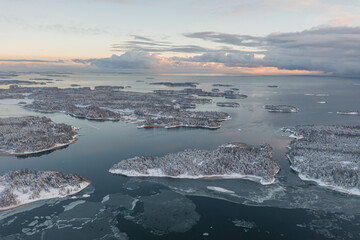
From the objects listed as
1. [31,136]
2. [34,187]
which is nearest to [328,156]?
[34,187]

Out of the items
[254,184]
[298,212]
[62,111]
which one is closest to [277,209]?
[298,212]

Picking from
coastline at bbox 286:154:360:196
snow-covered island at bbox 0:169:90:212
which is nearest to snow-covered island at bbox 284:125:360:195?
coastline at bbox 286:154:360:196

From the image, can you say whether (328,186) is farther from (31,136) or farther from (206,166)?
(31,136)

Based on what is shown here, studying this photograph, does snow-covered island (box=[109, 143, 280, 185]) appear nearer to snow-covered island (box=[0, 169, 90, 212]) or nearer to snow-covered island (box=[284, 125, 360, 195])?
snow-covered island (box=[284, 125, 360, 195])

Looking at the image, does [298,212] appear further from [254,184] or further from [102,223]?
[102,223]

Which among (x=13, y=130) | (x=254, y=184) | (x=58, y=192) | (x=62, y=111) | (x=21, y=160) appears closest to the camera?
(x=58, y=192)

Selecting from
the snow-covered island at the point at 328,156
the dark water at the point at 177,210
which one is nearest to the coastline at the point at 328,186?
the snow-covered island at the point at 328,156

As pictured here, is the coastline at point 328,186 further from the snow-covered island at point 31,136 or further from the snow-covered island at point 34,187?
the snow-covered island at point 31,136
